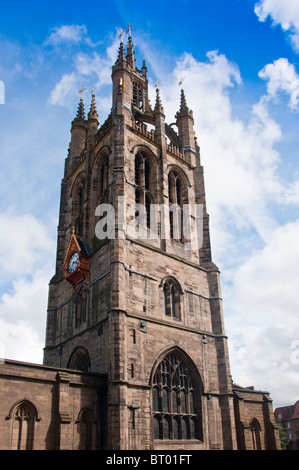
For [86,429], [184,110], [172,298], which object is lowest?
[86,429]

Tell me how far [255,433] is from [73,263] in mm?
15673

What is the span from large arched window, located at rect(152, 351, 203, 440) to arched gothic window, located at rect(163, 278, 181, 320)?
2.45 metres

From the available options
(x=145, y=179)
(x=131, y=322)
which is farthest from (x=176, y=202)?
(x=131, y=322)

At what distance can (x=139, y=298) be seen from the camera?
76.6 feet

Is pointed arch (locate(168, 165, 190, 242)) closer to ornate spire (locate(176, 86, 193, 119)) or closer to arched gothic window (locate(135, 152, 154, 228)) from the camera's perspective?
arched gothic window (locate(135, 152, 154, 228))

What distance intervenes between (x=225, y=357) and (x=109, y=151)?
15.4m

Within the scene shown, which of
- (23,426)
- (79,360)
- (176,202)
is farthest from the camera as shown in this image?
(176,202)

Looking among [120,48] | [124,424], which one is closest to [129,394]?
[124,424]

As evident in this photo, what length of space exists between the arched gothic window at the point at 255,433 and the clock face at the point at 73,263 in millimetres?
14822

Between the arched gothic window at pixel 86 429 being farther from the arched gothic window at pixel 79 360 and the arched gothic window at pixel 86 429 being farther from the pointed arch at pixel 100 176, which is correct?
the pointed arch at pixel 100 176

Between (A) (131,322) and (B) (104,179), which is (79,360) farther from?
(B) (104,179)

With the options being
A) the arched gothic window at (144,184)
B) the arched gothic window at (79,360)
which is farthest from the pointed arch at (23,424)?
the arched gothic window at (144,184)

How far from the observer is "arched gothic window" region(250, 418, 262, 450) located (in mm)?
26119

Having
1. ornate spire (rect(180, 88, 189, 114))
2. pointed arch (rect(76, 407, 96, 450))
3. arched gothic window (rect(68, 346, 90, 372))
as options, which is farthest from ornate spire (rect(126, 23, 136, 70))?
pointed arch (rect(76, 407, 96, 450))
